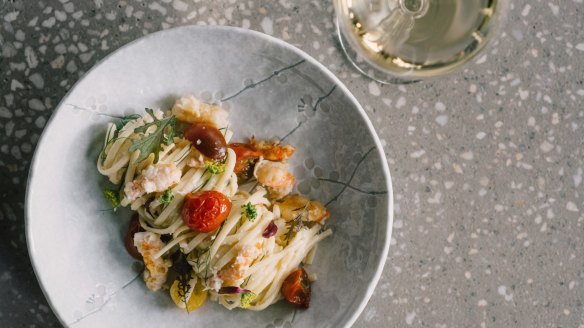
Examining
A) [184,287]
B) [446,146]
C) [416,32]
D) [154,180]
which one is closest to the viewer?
[154,180]

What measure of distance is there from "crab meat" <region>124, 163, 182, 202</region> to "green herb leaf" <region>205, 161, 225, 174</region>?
3.5 inches

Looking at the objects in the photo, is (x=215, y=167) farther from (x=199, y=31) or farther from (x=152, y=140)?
(x=199, y=31)

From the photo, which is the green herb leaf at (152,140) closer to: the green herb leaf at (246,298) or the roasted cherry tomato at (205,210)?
the roasted cherry tomato at (205,210)

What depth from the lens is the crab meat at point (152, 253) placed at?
1.95 meters

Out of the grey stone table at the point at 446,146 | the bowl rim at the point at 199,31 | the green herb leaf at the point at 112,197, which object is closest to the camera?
the bowl rim at the point at 199,31

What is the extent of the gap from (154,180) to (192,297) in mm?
405

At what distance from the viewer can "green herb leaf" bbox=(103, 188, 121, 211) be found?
198 centimetres

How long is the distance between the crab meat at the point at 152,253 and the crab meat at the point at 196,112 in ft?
1.23

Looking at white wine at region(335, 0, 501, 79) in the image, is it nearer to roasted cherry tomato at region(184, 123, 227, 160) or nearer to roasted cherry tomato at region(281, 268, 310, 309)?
roasted cherry tomato at region(184, 123, 227, 160)

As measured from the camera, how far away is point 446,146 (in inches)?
Result: 87.9

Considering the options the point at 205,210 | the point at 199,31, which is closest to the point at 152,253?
the point at 205,210

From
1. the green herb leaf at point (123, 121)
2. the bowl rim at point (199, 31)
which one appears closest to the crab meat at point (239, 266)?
the bowl rim at point (199, 31)

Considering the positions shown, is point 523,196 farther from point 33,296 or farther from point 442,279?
point 33,296

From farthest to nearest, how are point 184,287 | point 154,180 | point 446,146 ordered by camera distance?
1. point 446,146
2. point 184,287
3. point 154,180
